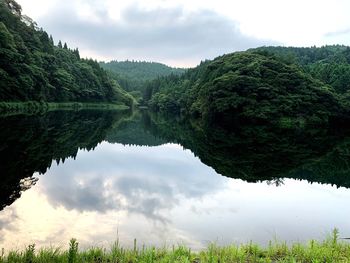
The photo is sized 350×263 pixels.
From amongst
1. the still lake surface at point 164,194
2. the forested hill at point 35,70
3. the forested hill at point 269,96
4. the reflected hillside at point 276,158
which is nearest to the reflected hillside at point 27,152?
the still lake surface at point 164,194

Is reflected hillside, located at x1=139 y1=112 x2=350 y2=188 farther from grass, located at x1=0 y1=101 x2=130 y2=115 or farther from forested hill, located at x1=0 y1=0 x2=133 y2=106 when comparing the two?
forested hill, located at x1=0 y1=0 x2=133 y2=106

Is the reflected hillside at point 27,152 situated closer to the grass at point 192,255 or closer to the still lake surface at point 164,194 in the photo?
the still lake surface at point 164,194

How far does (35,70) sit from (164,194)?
245 feet

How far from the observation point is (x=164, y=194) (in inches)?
888

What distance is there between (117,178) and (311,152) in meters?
24.2

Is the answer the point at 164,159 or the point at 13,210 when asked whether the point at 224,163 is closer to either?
the point at 164,159

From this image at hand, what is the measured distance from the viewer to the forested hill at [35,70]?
247 ft

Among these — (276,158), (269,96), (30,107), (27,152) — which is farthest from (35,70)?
(276,158)

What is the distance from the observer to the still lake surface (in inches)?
599

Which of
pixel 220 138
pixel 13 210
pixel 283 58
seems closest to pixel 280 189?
pixel 13 210

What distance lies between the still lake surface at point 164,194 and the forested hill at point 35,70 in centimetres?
3755

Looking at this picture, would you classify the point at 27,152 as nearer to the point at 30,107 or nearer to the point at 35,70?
the point at 30,107

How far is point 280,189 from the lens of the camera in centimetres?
2566

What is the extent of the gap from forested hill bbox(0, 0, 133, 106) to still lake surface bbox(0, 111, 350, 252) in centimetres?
3755
